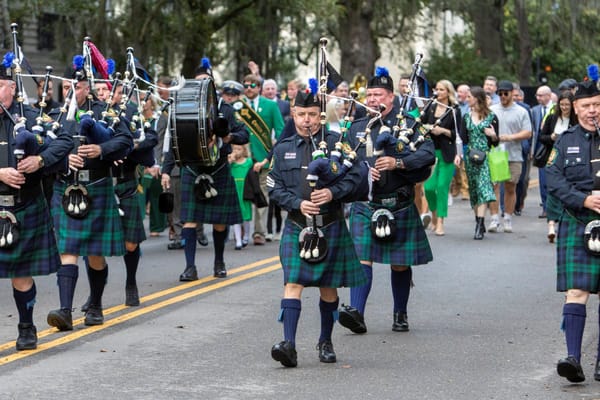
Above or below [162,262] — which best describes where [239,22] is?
above

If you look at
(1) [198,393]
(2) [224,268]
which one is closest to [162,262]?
→ (2) [224,268]

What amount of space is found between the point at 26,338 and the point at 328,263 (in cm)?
193

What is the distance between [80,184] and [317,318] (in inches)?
75.2

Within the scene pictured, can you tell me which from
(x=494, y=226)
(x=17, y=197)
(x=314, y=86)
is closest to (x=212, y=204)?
(x=17, y=197)

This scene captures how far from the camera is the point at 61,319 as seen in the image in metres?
8.52

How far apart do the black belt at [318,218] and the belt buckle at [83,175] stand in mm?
Answer: 1928

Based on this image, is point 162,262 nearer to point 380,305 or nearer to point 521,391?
point 380,305

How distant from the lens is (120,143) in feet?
29.2

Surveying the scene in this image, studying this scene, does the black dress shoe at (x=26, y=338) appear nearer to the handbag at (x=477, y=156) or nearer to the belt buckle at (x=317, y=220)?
the belt buckle at (x=317, y=220)

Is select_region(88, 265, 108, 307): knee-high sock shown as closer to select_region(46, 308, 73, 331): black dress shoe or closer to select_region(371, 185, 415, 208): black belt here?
select_region(46, 308, 73, 331): black dress shoe

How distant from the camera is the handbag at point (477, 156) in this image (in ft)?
49.5

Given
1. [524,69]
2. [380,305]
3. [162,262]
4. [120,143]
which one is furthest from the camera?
[524,69]

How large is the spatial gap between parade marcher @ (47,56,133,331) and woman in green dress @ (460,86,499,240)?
6.85 meters

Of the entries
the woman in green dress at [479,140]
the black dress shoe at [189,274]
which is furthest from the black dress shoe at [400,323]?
the woman in green dress at [479,140]
